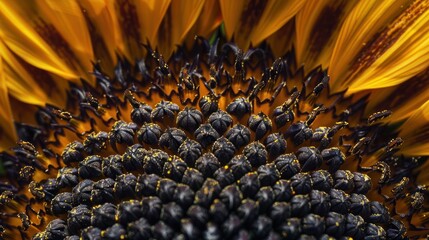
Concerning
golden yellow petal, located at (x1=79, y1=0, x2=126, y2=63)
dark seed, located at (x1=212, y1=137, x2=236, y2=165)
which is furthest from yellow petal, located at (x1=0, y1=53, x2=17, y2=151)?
dark seed, located at (x1=212, y1=137, x2=236, y2=165)

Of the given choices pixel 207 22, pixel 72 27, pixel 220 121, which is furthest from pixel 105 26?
pixel 220 121

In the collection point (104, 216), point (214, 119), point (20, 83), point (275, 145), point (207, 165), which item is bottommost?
point (104, 216)

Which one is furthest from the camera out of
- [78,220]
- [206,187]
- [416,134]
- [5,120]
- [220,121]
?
[5,120]

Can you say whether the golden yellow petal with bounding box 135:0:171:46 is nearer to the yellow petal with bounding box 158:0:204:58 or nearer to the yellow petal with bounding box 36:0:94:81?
the yellow petal with bounding box 158:0:204:58

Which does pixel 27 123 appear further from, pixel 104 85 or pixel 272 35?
pixel 272 35

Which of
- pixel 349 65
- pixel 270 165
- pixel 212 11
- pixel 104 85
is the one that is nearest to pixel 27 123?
pixel 104 85

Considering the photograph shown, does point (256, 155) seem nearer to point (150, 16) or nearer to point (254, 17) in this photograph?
point (254, 17)

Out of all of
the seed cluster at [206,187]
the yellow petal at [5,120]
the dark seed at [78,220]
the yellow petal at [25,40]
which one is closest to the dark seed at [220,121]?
the seed cluster at [206,187]
